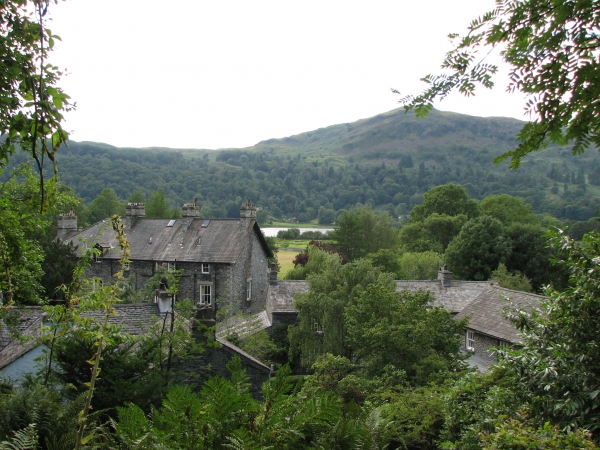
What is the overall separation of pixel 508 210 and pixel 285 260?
31234 mm

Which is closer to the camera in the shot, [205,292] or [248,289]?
[205,292]

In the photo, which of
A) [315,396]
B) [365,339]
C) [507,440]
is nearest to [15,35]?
[315,396]

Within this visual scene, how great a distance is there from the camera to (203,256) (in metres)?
33.7

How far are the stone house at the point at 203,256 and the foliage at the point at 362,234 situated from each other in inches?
814

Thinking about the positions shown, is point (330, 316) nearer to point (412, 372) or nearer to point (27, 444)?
point (412, 372)

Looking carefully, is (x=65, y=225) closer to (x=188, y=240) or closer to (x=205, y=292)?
(x=188, y=240)

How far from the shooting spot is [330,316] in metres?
22.4

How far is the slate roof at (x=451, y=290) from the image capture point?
31297 mm

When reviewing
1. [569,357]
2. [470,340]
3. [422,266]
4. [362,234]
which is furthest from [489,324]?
[362,234]

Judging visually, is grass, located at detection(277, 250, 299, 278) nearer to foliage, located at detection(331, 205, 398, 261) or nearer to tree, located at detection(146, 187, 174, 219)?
foliage, located at detection(331, 205, 398, 261)

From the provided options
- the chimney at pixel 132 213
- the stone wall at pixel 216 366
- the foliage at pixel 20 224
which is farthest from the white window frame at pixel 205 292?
the stone wall at pixel 216 366

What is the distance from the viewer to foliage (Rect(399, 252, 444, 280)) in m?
44.7

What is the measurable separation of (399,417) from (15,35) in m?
12.3

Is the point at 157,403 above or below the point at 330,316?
above
